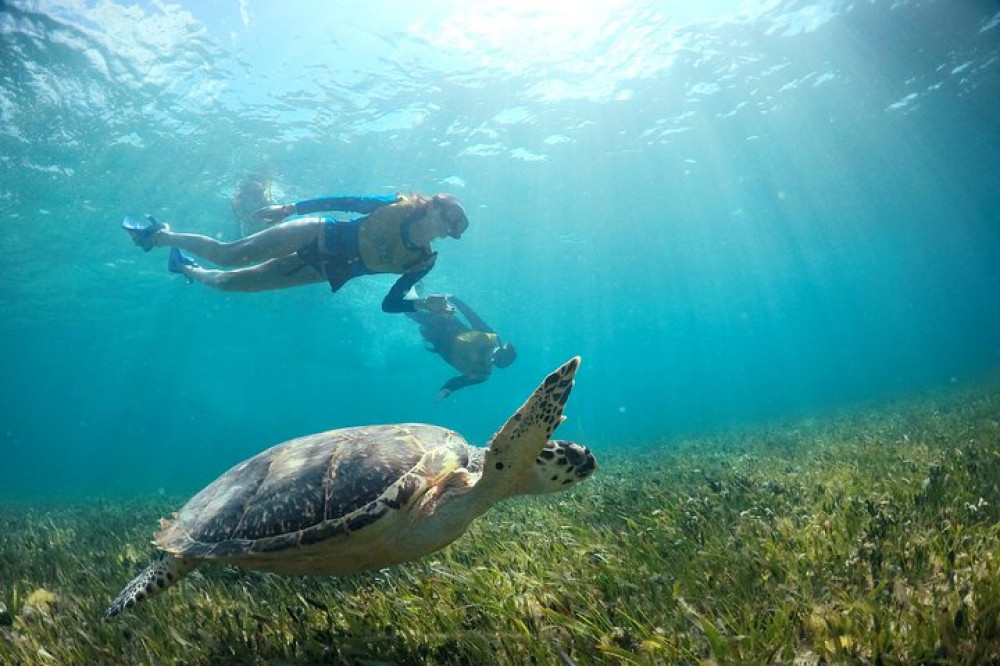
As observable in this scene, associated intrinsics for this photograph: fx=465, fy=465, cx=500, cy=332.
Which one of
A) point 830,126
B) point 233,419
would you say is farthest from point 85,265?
point 233,419

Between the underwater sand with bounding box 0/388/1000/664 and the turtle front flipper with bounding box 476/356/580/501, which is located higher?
the turtle front flipper with bounding box 476/356/580/501

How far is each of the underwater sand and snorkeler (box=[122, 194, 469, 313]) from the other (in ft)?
14.7

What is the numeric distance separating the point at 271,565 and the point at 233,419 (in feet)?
450

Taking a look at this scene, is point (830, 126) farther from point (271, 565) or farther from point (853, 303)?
point (853, 303)

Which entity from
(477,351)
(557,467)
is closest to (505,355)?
(477,351)

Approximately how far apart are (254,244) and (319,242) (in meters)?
0.95

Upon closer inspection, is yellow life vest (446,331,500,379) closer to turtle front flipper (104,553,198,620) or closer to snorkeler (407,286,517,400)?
snorkeler (407,286,517,400)

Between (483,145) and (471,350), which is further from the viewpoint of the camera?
(483,145)

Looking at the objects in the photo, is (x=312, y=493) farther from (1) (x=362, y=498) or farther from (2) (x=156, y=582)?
(2) (x=156, y=582)

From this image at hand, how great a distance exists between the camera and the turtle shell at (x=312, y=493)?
277cm

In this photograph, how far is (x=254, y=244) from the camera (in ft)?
23.8

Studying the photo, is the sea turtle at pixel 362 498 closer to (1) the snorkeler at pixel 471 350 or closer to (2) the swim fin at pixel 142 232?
(2) the swim fin at pixel 142 232

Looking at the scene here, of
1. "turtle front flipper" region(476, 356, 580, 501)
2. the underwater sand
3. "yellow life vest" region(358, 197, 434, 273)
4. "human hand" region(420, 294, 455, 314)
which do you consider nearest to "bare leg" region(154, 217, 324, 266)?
"yellow life vest" region(358, 197, 434, 273)

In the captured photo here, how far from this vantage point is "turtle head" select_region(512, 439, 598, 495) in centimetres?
310
